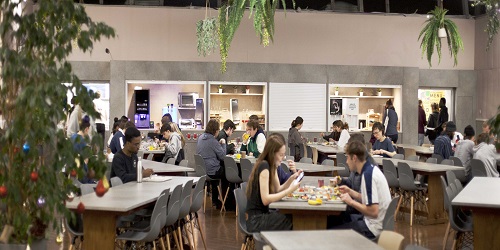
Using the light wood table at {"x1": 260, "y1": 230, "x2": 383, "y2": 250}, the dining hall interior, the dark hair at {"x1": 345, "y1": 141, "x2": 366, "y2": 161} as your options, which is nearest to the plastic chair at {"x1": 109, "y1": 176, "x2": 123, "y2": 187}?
the dark hair at {"x1": 345, "y1": 141, "x2": 366, "y2": 161}

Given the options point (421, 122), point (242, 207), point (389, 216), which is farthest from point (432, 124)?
point (389, 216)

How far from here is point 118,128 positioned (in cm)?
1446

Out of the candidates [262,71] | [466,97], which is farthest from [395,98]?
[262,71]

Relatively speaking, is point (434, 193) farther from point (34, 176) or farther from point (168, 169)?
point (34, 176)

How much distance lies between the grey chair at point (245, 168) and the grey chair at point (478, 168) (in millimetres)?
3237

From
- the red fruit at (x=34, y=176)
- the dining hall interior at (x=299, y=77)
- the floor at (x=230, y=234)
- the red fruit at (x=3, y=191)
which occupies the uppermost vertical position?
the dining hall interior at (x=299, y=77)

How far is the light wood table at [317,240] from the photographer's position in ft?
16.7

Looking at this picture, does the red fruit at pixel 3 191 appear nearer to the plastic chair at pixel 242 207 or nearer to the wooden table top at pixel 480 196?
the plastic chair at pixel 242 207

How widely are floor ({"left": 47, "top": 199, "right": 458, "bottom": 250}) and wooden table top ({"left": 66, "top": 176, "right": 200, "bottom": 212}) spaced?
120 centimetres

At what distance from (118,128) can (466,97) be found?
35.5 feet

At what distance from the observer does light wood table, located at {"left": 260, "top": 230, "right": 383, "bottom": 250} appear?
510 cm

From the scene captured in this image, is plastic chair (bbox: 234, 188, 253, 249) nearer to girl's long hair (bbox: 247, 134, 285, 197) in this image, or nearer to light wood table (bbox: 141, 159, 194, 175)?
girl's long hair (bbox: 247, 134, 285, 197)

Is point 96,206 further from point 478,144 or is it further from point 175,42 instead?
point 175,42

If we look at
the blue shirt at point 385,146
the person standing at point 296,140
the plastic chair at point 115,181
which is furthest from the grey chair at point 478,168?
the person standing at point 296,140
